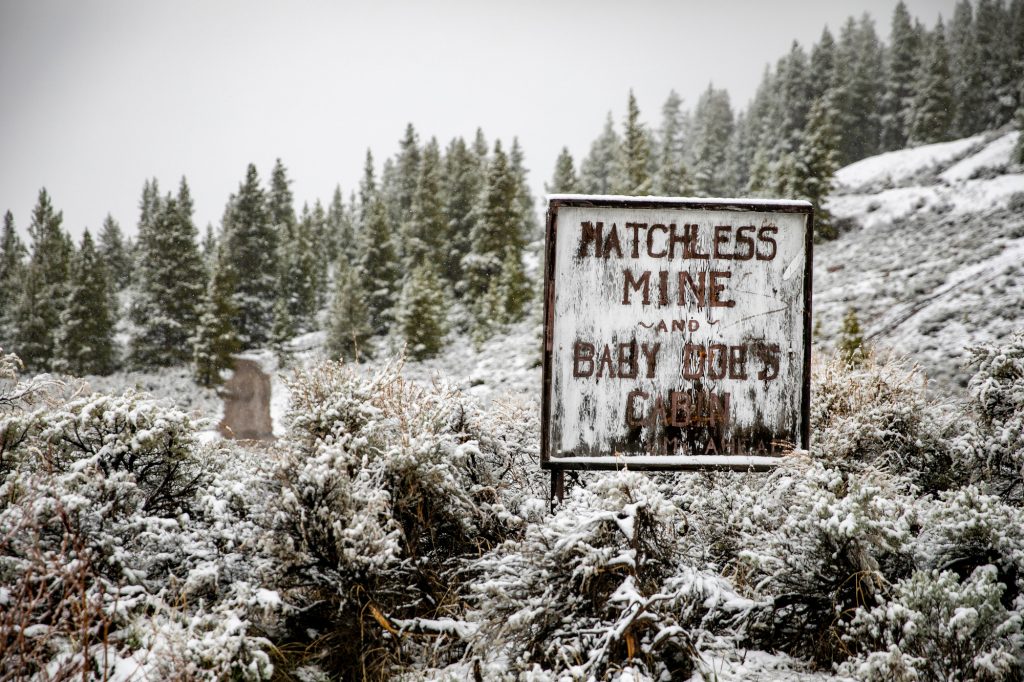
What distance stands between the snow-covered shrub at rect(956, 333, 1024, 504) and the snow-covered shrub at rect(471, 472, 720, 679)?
9.28ft

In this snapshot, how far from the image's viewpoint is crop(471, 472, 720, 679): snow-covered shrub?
9.15ft

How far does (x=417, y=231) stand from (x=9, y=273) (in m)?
39.2

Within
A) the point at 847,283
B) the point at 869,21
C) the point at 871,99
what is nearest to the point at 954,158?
the point at 847,283

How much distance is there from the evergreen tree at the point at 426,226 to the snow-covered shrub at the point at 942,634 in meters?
42.9

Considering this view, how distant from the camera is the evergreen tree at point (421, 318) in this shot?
35.4 meters

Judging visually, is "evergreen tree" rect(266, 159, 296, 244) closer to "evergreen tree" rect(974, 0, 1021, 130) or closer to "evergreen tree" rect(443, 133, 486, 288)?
"evergreen tree" rect(443, 133, 486, 288)

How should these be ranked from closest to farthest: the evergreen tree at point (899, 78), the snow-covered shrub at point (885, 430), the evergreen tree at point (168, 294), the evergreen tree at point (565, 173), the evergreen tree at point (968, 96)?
the snow-covered shrub at point (885, 430), the evergreen tree at point (168, 294), the evergreen tree at point (565, 173), the evergreen tree at point (968, 96), the evergreen tree at point (899, 78)

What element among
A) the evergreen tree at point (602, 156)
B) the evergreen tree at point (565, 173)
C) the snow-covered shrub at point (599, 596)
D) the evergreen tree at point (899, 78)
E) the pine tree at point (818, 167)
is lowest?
the snow-covered shrub at point (599, 596)

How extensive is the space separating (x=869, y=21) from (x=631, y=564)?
99150 mm

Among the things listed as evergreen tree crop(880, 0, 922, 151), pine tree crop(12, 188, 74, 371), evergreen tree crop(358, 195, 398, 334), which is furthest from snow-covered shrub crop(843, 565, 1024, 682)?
evergreen tree crop(880, 0, 922, 151)

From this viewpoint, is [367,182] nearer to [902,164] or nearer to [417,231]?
[417,231]

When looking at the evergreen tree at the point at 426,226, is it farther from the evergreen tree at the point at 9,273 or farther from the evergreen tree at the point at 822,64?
the evergreen tree at the point at 822,64

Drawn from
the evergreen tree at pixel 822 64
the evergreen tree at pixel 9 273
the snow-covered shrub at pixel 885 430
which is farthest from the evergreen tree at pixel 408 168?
the snow-covered shrub at pixel 885 430

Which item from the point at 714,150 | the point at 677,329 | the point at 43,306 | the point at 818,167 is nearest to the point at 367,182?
the point at 43,306
